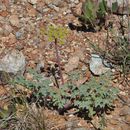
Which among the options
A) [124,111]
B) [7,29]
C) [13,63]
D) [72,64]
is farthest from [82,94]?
[7,29]

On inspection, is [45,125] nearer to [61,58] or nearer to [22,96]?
[22,96]

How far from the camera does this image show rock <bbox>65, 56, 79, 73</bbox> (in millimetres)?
3404

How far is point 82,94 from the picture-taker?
9.90 feet

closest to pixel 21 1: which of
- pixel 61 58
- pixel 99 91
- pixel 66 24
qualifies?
pixel 66 24

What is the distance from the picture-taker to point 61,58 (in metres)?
3.49

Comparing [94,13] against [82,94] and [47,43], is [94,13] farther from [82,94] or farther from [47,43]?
[82,94]

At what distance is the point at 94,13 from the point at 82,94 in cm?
79

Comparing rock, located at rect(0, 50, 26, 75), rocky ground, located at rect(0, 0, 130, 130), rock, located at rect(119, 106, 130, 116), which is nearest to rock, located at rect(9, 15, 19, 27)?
rocky ground, located at rect(0, 0, 130, 130)


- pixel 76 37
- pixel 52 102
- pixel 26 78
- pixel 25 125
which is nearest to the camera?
pixel 25 125

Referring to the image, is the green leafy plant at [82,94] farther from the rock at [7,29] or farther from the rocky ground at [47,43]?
the rock at [7,29]

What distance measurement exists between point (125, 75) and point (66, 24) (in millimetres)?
691

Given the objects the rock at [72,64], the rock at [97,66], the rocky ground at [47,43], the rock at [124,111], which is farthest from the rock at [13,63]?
the rock at [124,111]

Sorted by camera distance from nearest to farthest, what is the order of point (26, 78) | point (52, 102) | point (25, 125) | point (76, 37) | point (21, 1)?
point (25, 125), point (52, 102), point (26, 78), point (76, 37), point (21, 1)

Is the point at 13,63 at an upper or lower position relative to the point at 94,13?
lower
